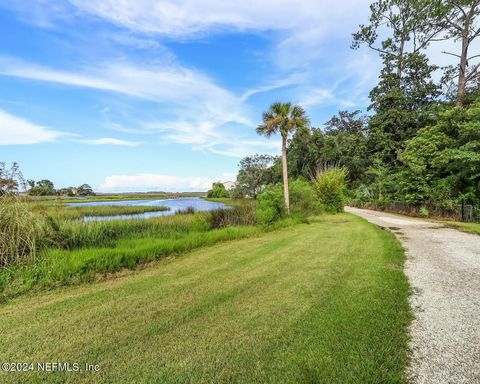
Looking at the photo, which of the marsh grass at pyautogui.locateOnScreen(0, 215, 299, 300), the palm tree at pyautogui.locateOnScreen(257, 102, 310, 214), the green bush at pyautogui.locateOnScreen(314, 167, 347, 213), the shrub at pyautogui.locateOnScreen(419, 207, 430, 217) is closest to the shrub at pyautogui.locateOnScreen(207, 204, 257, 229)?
the palm tree at pyautogui.locateOnScreen(257, 102, 310, 214)

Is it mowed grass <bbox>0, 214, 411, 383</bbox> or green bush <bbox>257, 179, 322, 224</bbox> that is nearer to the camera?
mowed grass <bbox>0, 214, 411, 383</bbox>

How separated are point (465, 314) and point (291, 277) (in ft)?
7.91

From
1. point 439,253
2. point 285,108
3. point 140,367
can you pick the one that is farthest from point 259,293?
point 285,108

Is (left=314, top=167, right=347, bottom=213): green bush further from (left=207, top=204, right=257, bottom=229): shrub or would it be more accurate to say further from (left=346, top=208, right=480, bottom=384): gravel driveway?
(left=346, top=208, right=480, bottom=384): gravel driveway

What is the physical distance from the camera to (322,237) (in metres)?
8.61

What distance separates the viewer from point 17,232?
5.04m

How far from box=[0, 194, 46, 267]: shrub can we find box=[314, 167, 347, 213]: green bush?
54.6ft

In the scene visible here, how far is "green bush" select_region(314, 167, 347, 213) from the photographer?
18516 millimetres

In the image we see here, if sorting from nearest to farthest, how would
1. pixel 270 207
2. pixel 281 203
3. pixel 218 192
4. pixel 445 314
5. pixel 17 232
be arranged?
1. pixel 445 314
2. pixel 17 232
3. pixel 270 207
4. pixel 281 203
5. pixel 218 192

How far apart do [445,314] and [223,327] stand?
9.35 feet

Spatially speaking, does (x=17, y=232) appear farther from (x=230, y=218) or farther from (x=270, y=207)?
(x=270, y=207)

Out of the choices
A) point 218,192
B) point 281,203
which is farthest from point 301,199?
point 218,192

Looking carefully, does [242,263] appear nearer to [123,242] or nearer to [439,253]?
[123,242]

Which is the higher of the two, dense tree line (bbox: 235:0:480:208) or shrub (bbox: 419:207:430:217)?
dense tree line (bbox: 235:0:480:208)
